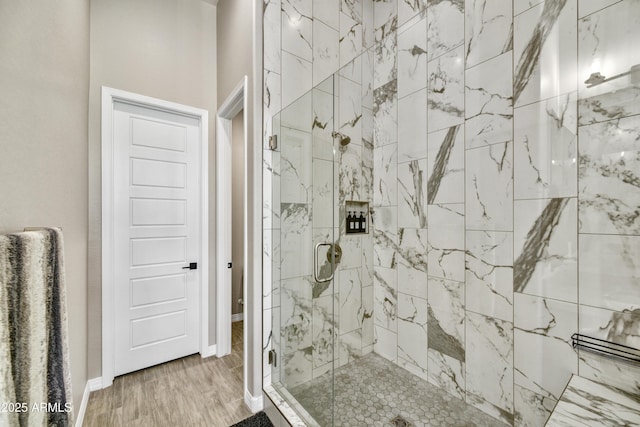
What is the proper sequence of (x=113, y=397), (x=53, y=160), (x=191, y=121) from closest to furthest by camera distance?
(x=53, y=160)
(x=113, y=397)
(x=191, y=121)

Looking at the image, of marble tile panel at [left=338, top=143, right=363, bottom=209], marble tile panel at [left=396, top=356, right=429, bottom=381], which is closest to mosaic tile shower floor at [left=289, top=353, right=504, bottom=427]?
marble tile panel at [left=396, top=356, right=429, bottom=381]

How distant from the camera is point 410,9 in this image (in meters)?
2.16

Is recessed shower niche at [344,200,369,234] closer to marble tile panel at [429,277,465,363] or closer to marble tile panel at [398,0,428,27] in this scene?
marble tile panel at [429,277,465,363]

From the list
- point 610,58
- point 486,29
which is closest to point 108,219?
point 486,29

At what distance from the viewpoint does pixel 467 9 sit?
5.85ft

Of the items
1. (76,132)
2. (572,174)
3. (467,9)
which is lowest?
→ (572,174)

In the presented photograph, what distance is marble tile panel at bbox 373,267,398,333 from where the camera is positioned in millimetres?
2283

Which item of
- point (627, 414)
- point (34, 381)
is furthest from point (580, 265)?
point (34, 381)

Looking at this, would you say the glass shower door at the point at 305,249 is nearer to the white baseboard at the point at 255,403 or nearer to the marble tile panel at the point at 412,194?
the white baseboard at the point at 255,403

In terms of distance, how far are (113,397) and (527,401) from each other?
2749 millimetres

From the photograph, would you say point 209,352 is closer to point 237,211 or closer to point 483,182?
point 237,211

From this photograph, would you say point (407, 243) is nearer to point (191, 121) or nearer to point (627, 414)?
point (627, 414)

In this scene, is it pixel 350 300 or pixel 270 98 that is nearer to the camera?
pixel 270 98

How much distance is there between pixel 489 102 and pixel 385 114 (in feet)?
2.82
